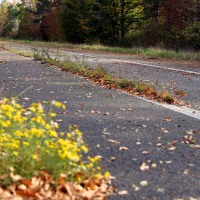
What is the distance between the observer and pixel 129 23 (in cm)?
4628

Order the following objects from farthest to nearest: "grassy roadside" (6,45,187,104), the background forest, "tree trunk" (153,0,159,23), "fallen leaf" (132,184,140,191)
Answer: "tree trunk" (153,0,159,23), the background forest, "grassy roadside" (6,45,187,104), "fallen leaf" (132,184,140,191)

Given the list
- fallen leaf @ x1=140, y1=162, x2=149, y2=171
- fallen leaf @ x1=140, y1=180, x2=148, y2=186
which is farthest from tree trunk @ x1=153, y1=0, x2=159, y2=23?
fallen leaf @ x1=140, y1=180, x2=148, y2=186

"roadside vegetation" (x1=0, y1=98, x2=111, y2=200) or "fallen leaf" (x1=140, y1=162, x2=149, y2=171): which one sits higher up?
"roadside vegetation" (x1=0, y1=98, x2=111, y2=200)

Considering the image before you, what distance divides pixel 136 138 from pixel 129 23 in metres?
41.3

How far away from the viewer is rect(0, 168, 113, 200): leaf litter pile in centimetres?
343

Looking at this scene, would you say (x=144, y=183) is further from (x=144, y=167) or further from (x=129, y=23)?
(x=129, y=23)

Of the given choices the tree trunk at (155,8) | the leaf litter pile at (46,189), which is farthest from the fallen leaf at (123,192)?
the tree trunk at (155,8)

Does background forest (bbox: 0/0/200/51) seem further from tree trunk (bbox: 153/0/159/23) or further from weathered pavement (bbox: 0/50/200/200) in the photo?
weathered pavement (bbox: 0/50/200/200)

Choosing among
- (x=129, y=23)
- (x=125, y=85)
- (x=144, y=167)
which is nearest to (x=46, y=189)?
(x=144, y=167)

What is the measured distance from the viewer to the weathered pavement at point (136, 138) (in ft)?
13.8

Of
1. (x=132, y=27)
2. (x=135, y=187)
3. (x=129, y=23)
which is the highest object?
(x=129, y=23)

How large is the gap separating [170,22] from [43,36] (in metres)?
37.1

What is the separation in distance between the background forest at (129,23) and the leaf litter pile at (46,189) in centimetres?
2219

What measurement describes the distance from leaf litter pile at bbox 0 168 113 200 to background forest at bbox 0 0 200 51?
22.2 m
